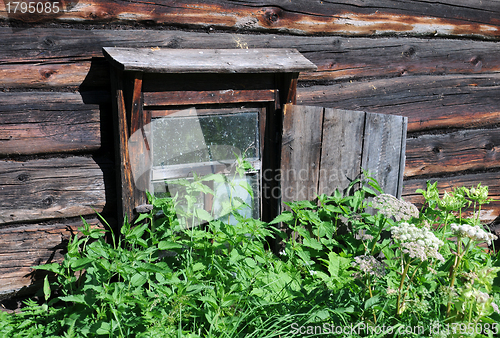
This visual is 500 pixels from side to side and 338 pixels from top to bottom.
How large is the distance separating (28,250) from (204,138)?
1193 millimetres

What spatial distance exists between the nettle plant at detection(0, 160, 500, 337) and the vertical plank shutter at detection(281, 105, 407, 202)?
0.14 m

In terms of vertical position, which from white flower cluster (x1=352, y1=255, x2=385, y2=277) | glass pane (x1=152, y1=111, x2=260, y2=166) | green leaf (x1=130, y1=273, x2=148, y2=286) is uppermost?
glass pane (x1=152, y1=111, x2=260, y2=166)

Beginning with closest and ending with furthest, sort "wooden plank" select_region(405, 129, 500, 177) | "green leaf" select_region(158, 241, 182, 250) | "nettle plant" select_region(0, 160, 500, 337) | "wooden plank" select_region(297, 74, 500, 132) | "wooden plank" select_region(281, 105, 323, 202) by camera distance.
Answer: "nettle plant" select_region(0, 160, 500, 337) < "green leaf" select_region(158, 241, 182, 250) < "wooden plank" select_region(281, 105, 323, 202) < "wooden plank" select_region(297, 74, 500, 132) < "wooden plank" select_region(405, 129, 500, 177)

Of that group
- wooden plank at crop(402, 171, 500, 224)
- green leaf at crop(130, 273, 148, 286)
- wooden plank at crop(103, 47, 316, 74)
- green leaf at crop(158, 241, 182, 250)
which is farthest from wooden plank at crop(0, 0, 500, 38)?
green leaf at crop(130, 273, 148, 286)

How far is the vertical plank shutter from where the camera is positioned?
238 centimetres

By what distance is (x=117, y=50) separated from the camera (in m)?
2.04

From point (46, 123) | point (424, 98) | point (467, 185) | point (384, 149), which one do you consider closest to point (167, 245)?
point (46, 123)

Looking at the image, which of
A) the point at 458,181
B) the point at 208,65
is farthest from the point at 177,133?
the point at 458,181

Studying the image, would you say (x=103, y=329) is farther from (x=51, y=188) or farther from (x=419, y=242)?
(x=419, y=242)

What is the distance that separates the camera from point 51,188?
214 centimetres

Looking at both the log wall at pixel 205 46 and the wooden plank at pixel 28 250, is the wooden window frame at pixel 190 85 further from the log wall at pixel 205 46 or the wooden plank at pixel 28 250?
the wooden plank at pixel 28 250

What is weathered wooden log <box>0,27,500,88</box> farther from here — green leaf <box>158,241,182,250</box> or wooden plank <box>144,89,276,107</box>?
green leaf <box>158,241,182,250</box>

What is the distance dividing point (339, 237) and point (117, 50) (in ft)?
5.63

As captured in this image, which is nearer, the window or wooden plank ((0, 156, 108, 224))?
wooden plank ((0, 156, 108, 224))
